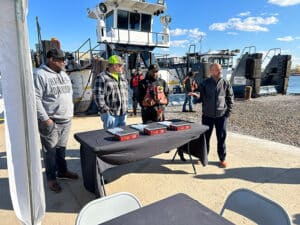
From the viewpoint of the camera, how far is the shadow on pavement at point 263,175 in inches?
126

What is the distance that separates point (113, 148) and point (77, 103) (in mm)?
6861

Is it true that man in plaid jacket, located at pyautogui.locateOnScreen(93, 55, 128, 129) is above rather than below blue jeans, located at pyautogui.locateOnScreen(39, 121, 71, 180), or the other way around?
above

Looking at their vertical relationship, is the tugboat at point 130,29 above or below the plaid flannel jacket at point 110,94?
above

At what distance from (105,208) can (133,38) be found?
12.9 meters

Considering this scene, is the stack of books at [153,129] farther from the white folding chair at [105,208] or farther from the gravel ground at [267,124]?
the gravel ground at [267,124]

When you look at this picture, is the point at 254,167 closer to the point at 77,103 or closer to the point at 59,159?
the point at 59,159

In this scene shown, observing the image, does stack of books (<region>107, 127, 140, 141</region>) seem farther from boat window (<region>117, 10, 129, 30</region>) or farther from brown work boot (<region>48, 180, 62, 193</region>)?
boat window (<region>117, 10, 129, 30</region>)

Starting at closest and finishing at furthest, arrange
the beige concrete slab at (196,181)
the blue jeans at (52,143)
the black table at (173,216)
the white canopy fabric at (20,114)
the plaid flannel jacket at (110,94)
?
the black table at (173,216) < the white canopy fabric at (20,114) < the beige concrete slab at (196,181) < the blue jeans at (52,143) < the plaid flannel jacket at (110,94)

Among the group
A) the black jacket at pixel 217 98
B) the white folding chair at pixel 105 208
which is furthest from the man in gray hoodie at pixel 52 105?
the black jacket at pixel 217 98

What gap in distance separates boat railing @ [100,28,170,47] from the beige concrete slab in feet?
31.2

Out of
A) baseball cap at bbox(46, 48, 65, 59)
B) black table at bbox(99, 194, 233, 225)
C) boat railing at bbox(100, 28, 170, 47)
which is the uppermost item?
boat railing at bbox(100, 28, 170, 47)

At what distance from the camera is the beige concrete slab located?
8.57ft

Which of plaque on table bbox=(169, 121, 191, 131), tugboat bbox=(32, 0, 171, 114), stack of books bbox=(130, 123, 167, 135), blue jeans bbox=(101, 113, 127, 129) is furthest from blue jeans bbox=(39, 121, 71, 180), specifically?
tugboat bbox=(32, 0, 171, 114)

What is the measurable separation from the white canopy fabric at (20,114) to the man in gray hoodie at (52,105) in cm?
99
